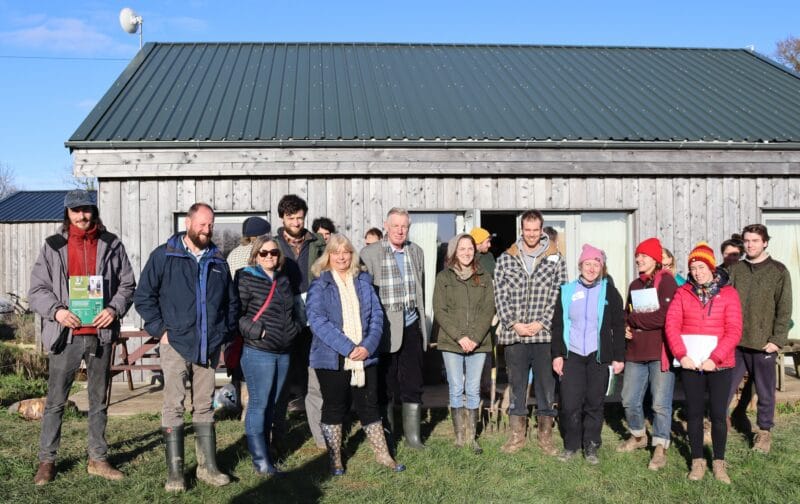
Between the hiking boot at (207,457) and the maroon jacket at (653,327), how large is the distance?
327 cm

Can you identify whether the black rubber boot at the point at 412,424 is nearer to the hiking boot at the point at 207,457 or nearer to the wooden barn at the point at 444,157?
the hiking boot at the point at 207,457

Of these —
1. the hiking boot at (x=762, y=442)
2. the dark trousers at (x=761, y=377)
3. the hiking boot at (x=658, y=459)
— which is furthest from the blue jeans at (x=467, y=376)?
the hiking boot at (x=762, y=442)

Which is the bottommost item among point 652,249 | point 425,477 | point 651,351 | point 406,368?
point 425,477

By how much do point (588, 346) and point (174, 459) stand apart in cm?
318

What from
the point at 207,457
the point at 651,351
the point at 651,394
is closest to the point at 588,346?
the point at 651,351

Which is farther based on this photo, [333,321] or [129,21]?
[129,21]

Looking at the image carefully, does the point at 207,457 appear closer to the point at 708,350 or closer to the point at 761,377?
the point at 708,350

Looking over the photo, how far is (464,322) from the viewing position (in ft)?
19.4

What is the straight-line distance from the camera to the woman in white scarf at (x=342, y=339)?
5.33 metres

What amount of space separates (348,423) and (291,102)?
4920 millimetres

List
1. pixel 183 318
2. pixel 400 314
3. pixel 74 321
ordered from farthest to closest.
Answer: pixel 400 314 → pixel 74 321 → pixel 183 318

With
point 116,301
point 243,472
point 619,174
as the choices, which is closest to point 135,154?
point 116,301

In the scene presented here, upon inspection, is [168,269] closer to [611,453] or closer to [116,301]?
[116,301]

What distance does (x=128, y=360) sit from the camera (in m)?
7.98
